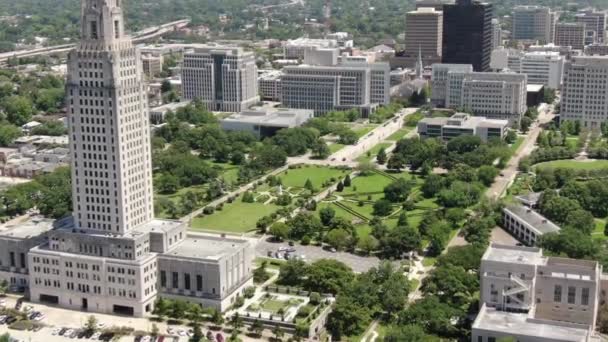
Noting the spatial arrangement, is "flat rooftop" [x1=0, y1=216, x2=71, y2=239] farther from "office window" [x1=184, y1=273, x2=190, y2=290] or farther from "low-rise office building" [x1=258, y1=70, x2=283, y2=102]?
"low-rise office building" [x1=258, y1=70, x2=283, y2=102]

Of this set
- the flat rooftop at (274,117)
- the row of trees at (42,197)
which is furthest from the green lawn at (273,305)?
the flat rooftop at (274,117)

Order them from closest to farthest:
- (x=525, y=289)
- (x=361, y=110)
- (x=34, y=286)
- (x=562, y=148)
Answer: (x=525, y=289), (x=34, y=286), (x=562, y=148), (x=361, y=110)

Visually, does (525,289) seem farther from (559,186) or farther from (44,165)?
(44,165)

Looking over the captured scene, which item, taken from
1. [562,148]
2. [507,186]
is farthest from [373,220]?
[562,148]

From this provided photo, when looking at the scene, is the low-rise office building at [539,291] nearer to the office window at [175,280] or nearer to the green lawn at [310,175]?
the office window at [175,280]

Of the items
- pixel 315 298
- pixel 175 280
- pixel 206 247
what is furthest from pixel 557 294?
pixel 175 280
